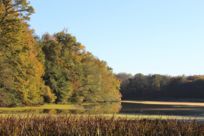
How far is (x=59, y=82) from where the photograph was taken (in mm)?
90062

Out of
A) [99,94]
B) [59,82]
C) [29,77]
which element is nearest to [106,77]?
[99,94]

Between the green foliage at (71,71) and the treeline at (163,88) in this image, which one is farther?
the treeline at (163,88)

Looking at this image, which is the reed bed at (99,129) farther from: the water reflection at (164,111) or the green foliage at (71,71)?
the green foliage at (71,71)

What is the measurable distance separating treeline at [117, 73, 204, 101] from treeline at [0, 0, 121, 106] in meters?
33.1

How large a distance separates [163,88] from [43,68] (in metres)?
88.0

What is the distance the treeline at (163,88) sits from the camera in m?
152

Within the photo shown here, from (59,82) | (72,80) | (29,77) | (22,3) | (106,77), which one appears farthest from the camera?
(106,77)

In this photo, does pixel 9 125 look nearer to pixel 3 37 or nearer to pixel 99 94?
pixel 3 37

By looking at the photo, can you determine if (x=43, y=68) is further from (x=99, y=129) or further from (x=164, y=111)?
(x=99, y=129)

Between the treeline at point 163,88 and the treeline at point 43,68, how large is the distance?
3313 cm

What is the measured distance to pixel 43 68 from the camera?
80.4m

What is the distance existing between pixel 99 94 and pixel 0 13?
5171 cm

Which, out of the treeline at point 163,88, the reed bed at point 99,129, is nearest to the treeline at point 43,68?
the treeline at point 163,88

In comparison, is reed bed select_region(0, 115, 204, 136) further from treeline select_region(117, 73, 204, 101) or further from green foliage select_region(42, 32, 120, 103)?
treeline select_region(117, 73, 204, 101)
